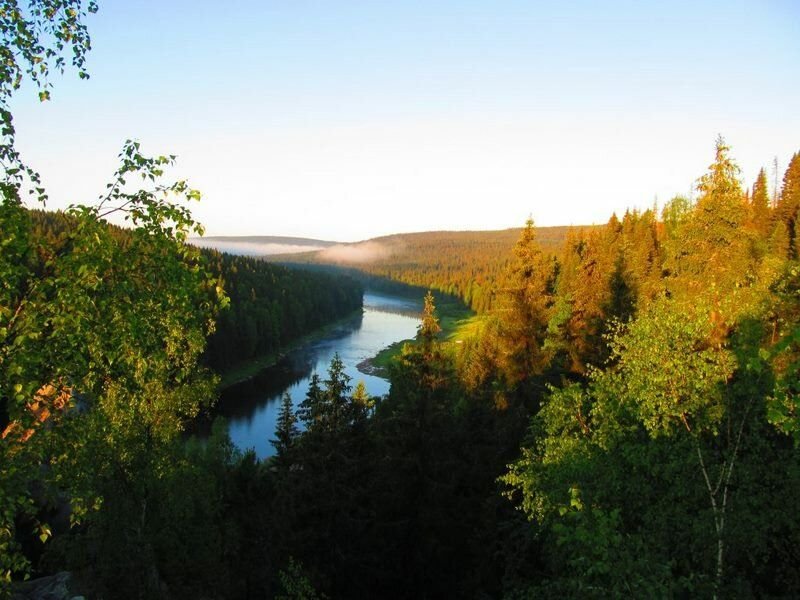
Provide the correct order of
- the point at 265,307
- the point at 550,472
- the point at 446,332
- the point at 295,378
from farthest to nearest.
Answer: the point at 446,332 → the point at 265,307 → the point at 295,378 → the point at 550,472

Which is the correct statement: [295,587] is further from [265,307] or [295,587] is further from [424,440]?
[265,307]

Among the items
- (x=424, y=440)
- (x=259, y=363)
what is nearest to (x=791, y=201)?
(x=424, y=440)

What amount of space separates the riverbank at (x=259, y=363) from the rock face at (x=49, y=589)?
128 ft

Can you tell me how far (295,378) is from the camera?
2982 inches

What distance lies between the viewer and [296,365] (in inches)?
3351

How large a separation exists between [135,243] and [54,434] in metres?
2.63

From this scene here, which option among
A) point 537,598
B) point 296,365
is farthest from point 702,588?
point 296,365

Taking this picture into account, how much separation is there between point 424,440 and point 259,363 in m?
68.1

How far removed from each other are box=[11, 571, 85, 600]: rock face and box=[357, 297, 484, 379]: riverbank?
18894 millimetres

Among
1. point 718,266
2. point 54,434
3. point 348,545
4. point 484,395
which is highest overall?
point 718,266

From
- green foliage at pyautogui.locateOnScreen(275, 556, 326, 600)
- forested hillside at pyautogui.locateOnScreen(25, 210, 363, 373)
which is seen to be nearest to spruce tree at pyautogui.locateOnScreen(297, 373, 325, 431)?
green foliage at pyautogui.locateOnScreen(275, 556, 326, 600)

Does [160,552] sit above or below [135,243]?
below

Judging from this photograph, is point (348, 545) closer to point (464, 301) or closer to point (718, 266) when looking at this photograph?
point (718, 266)

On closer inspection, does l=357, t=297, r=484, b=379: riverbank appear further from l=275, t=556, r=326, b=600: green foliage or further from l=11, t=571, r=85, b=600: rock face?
l=11, t=571, r=85, b=600: rock face
